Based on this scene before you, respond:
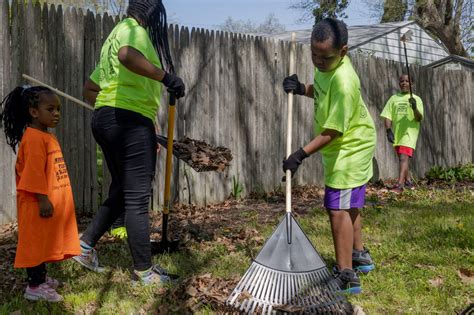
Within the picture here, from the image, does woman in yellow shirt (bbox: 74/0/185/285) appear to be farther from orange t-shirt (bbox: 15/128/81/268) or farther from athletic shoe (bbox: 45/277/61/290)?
athletic shoe (bbox: 45/277/61/290)

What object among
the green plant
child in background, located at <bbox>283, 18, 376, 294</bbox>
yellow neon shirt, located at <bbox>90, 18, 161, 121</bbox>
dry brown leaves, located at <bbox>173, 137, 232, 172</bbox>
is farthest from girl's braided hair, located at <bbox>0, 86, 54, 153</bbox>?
the green plant

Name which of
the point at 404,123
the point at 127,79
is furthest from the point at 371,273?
the point at 404,123

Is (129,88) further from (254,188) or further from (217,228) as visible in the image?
(254,188)

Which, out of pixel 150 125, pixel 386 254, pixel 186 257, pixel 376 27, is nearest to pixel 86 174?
pixel 186 257

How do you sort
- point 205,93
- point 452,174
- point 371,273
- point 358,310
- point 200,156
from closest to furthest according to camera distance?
point 358,310, point 371,273, point 200,156, point 205,93, point 452,174

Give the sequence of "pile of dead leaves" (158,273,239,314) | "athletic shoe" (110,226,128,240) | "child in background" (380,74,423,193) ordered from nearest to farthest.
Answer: "pile of dead leaves" (158,273,239,314) < "athletic shoe" (110,226,128,240) < "child in background" (380,74,423,193)

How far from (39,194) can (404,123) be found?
21.9 feet

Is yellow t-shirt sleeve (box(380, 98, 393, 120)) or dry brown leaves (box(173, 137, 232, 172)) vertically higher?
yellow t-shirt sleeve (box(380, 98, 393, 120))

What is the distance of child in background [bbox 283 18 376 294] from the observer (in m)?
3.58

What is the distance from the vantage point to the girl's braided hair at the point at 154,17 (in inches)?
152

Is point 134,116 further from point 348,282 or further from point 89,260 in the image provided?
point 348,282

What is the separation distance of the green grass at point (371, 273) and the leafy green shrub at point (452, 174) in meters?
4.08

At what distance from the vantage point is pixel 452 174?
34.0ft

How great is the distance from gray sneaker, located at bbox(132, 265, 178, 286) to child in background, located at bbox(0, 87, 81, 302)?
438 millimetres
